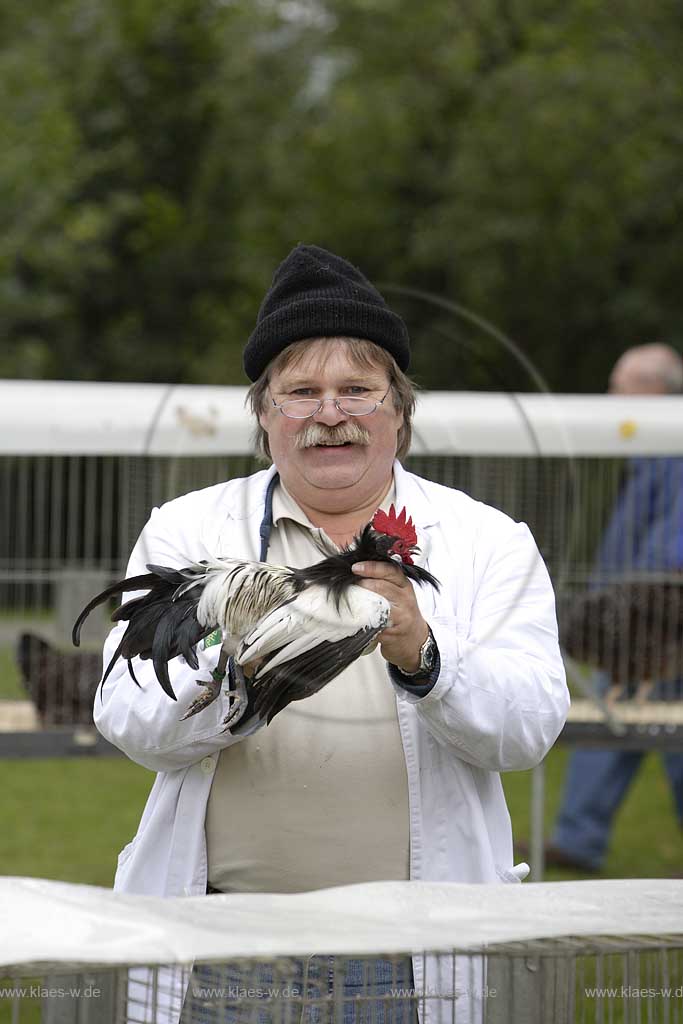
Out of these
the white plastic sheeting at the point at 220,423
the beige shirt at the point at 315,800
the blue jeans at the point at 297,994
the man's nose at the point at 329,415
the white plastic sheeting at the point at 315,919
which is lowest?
the blue jeans at the point at 297,994

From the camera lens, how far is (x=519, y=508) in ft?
11.4

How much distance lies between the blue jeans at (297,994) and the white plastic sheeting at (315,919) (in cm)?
6

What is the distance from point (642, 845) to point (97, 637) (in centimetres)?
324

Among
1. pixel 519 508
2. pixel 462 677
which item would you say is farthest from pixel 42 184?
pixel 462 677

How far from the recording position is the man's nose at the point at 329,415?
228cm

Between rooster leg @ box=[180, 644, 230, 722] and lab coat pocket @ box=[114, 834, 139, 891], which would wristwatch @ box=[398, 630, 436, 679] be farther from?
lab coat pocket @ box=[114, 834, 139, 891]

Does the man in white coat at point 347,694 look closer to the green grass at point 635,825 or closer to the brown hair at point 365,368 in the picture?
the brown hair at point 365,368

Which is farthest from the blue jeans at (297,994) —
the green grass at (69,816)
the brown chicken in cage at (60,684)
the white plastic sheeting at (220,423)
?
the green grass at (69,816)

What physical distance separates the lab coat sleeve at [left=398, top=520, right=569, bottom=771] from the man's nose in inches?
13.5

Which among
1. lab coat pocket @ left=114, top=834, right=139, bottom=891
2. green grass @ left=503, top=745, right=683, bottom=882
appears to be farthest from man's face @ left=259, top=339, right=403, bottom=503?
green grass @ left=503, top=745, right=683, bottom=882

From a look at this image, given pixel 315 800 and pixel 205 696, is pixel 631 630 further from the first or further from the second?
pixel 205 696

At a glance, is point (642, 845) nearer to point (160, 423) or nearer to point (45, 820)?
point (45, 820)

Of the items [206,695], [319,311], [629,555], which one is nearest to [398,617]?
[206,695]

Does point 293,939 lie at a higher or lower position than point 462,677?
lower
